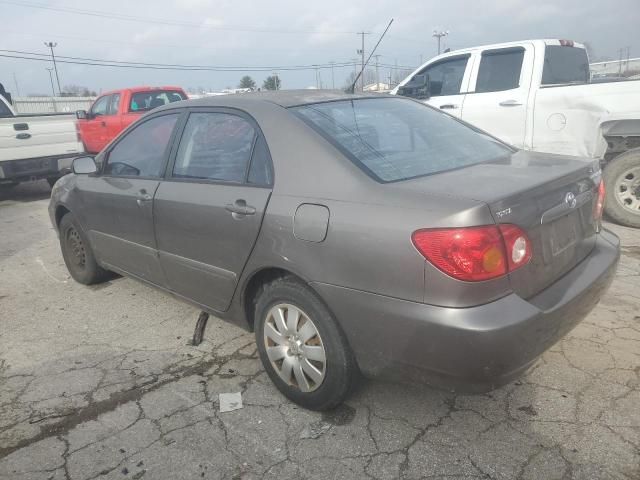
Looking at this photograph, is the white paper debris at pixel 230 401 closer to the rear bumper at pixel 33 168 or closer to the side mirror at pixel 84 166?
the side mirror at pixel 84 166

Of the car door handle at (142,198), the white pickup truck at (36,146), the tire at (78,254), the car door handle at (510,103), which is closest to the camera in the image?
the car door handle at (142,198)

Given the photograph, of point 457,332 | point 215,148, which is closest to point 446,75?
point 215,148

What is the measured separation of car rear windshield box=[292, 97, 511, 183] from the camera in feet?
8.42

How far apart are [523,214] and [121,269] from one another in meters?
3.07

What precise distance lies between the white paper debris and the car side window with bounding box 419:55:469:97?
531cm

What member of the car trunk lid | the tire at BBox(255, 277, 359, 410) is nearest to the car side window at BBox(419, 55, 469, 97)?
the car trunk lid

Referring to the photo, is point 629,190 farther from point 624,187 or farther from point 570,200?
point 570,200

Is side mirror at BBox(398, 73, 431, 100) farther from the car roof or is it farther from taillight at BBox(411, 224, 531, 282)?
taillight at BBox(411, 224, 531, 282)

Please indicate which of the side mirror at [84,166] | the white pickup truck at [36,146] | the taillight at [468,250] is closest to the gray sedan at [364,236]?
the taillight at [468,250]

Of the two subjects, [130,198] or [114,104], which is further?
[114,104]

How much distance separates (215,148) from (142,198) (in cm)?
73

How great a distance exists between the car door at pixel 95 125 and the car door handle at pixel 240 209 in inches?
432

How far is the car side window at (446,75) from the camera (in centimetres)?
681

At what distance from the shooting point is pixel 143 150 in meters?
3.77
